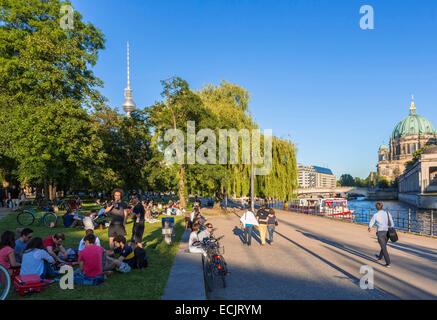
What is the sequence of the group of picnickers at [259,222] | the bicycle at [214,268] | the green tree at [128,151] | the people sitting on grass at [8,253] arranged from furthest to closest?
the green tree at [128,151]
the group of picnickers at [259,222]
the bicycle at [214,268]
the people sitting on grass at [8,253]

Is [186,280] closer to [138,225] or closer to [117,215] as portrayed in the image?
[117,215]

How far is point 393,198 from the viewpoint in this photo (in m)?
134

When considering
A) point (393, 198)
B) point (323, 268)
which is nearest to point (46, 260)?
point (323, 268)

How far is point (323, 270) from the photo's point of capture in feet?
30.8

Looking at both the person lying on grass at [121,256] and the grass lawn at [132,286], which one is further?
the person lying on grass at [121,256]

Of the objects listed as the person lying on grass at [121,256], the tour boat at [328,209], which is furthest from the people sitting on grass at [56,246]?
the tour boat at [328,209]

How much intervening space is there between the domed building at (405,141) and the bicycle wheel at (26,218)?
167 meters

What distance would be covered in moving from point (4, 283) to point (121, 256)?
3.21 m

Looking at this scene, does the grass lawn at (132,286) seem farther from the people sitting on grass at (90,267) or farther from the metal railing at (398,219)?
the metal railing at (398,219)

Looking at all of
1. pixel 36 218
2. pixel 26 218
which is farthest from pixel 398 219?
pixel 26 218

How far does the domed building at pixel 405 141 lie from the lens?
163750 mm

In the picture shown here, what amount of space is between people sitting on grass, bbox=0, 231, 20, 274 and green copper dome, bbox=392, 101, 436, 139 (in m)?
190
